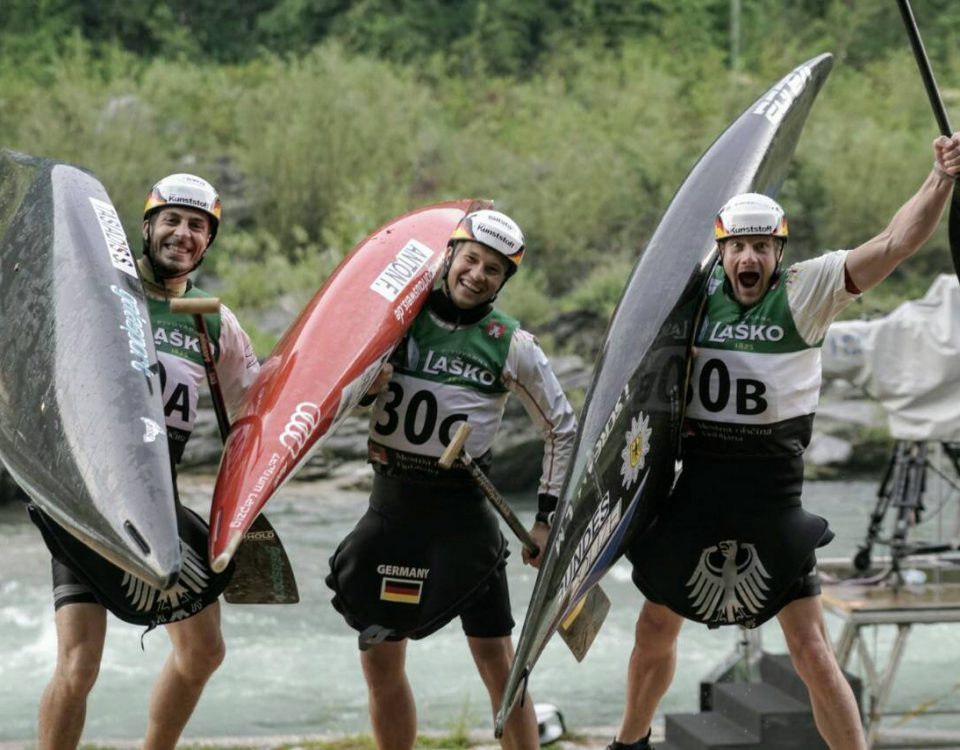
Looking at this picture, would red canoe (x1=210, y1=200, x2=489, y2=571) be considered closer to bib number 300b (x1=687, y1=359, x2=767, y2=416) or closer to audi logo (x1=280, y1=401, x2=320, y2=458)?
audi logo (x1=280, y1=401, x2=320, y2=458)

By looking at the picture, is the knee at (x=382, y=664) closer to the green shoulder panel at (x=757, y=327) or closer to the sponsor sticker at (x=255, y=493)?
the sponsor sticker at (x=255, y=493)

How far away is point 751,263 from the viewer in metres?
3.97

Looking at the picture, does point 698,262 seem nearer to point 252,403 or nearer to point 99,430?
point 252,403

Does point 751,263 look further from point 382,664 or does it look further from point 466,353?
point 382,664

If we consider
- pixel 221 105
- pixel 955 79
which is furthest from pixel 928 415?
pixel 955 79

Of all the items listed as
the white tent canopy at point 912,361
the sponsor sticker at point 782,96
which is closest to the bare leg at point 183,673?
the sponsor sticker at point 782,96

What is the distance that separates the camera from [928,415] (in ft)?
23.9

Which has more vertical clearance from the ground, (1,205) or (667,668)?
(1,205)

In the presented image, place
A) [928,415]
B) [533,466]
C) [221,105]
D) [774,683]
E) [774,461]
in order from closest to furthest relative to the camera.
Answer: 1. [774,461]
2. [774,683]
3. [928,415]
4. [533,466]
5. [221,105]

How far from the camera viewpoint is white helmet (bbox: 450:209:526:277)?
4074mm

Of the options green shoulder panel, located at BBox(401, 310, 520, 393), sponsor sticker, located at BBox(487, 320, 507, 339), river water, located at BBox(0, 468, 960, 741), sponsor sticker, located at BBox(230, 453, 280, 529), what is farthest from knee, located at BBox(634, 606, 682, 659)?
river water, located at BBox(0, 468, 960, 741)

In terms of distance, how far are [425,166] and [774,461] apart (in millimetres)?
18841

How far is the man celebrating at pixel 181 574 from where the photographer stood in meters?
3.89

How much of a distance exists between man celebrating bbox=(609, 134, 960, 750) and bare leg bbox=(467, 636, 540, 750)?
48cm
